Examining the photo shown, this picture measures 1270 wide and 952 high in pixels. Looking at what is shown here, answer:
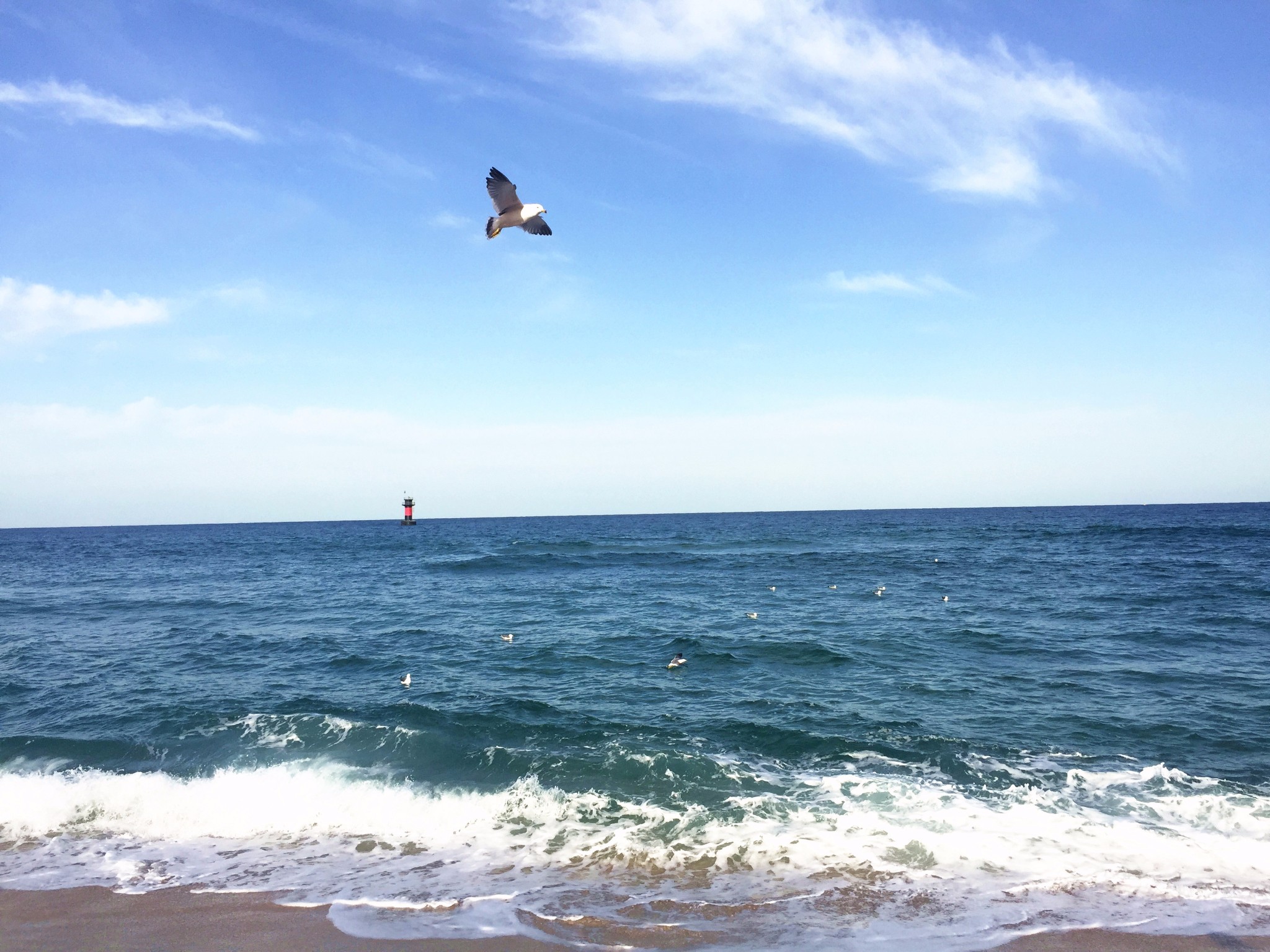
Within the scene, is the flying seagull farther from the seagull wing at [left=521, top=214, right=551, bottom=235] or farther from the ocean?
the ocean

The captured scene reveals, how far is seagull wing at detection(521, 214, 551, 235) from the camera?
10388 millimetres

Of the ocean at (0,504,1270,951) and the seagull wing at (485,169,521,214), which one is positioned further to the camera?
the seagull wing at (485,169,521,214)

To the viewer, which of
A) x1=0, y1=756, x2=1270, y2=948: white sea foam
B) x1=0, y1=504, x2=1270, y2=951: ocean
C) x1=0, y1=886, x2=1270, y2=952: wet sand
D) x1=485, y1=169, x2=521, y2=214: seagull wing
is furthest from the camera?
x1=485, y1=169, x2=521, y2=214: seagull wing

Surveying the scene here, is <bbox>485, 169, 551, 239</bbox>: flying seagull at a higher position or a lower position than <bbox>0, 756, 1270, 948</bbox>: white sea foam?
higher

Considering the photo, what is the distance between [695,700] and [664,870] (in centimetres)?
699

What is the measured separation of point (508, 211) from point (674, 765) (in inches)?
339

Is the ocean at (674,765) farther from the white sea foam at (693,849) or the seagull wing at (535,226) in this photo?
the seagull wing at (535,226)

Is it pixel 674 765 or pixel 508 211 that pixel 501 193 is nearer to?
pixel 508 211

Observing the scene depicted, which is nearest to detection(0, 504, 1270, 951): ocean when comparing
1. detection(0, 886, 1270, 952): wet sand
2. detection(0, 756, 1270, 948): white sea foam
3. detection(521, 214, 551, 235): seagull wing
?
detection(0, 756, 1270, 948): white sea foam

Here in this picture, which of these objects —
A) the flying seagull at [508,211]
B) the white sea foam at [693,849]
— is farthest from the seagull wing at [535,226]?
the white sea foam at [693,849]

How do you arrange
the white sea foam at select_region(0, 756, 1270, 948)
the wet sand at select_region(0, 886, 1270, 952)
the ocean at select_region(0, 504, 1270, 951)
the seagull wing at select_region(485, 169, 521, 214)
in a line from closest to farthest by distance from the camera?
the wet sand at select_region(0, 886, 1270, 952)
the white sea foam at select_region(0, 756, 1270, 948)
the ocean at select_region(0, 504, 1270, 951)
the seagull wing at select_region(485, 169, 521, 214)

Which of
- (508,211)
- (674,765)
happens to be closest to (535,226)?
(508,211)

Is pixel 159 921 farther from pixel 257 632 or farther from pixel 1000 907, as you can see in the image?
pixel 257 632

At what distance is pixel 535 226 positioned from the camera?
10516mm
